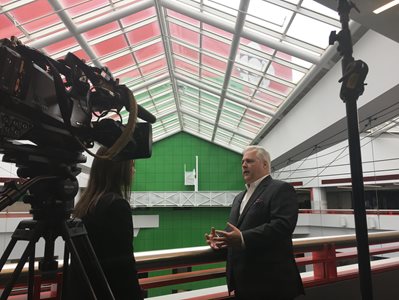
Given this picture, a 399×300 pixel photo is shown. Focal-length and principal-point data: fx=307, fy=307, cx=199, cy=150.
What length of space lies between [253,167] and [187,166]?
53.7 ft

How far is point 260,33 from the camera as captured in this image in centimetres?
665

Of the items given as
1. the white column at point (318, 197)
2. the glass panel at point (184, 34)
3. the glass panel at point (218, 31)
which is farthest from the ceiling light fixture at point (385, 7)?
the white column at point (318, 197)

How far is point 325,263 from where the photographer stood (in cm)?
239

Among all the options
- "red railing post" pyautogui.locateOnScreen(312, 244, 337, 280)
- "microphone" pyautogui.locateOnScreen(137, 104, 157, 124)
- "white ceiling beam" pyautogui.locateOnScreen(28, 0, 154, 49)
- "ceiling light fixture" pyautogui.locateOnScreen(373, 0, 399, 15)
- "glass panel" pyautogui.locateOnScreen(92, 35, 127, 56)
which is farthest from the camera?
"glass panel" pyautogui.locateOnScreen(92, 35, 127, 56)

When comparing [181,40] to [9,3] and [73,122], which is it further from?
[73,122]

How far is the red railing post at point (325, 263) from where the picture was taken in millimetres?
2377

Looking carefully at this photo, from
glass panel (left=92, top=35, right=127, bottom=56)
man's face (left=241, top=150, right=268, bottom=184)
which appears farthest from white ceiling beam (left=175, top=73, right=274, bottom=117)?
man's face (left=241, top=150, right=268, bottom=184)

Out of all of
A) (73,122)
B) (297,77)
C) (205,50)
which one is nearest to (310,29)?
(297,77)

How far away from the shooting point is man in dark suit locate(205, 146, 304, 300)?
1.51m

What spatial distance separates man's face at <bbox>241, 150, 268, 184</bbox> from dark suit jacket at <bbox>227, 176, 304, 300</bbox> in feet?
0.48

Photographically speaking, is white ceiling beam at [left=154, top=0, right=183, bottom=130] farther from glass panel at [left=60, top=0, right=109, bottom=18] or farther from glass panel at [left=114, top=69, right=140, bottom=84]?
glass panel at [left=60, top=0, right=109, bottom=18]

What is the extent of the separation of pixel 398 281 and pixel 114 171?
283 cm

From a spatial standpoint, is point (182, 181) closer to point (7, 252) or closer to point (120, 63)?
point (120, 63)

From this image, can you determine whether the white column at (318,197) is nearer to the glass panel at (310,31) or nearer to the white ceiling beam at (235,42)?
the white ceiling beam at (235,42)
